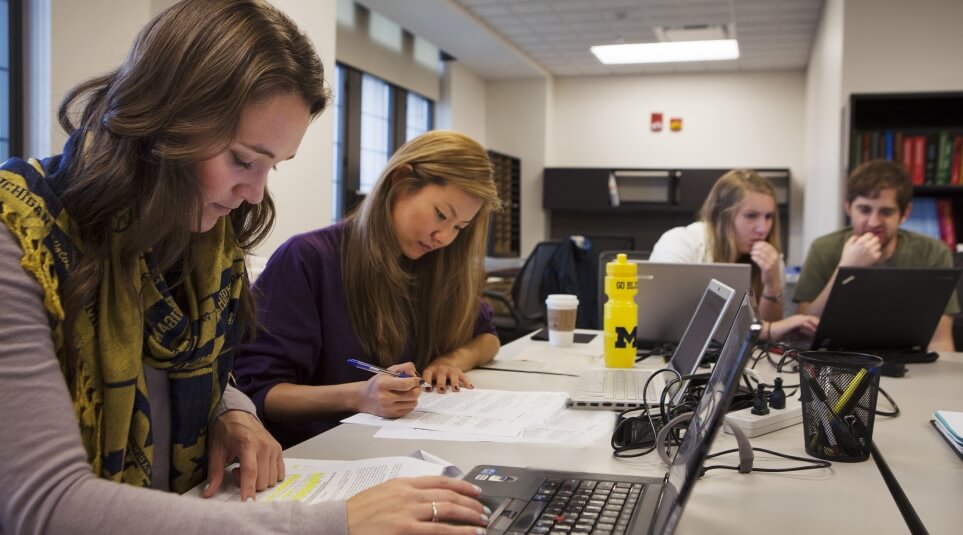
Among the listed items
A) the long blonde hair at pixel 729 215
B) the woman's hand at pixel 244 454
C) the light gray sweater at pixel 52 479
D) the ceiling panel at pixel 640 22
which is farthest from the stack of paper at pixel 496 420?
the ceiling panel at pixel 640 22

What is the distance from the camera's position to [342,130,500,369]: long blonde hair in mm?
1660

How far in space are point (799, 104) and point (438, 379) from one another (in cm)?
675

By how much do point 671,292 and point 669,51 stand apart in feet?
15.6

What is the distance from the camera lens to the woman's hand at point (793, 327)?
2.20m

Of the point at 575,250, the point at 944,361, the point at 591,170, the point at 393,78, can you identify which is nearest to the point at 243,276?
the point at 944,361

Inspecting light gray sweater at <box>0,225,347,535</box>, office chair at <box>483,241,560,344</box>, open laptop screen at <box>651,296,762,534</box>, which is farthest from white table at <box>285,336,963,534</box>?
office chair at <box>483,241,560,344</box>

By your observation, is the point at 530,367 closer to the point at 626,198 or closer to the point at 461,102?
the point at 461,102

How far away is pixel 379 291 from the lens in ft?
5.47

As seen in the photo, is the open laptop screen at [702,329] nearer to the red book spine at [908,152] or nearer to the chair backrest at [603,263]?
the chair backrest at [603,263]

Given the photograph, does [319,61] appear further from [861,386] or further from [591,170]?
[591,170]

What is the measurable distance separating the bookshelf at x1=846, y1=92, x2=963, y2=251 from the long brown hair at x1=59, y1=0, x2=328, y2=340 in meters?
3.77

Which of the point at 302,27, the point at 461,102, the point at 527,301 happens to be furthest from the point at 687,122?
the point at 302,27

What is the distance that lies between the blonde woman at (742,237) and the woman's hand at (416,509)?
1.92m

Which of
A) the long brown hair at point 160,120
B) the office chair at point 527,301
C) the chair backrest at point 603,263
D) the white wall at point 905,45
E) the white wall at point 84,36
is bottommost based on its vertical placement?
the office chair at point 527,301
